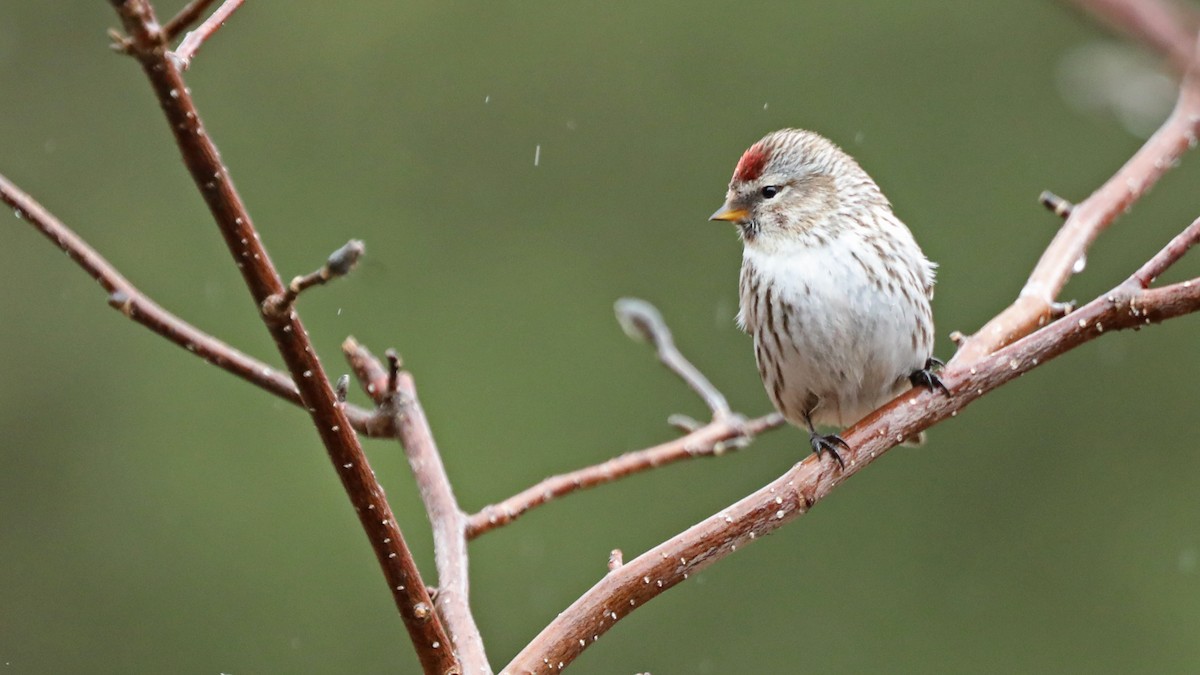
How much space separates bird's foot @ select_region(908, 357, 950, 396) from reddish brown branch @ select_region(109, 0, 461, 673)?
2.95ft

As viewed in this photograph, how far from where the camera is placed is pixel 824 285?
119 inches

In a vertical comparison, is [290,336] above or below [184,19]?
below

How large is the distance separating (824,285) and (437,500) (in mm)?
950

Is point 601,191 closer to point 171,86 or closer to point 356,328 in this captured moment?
point 356,328

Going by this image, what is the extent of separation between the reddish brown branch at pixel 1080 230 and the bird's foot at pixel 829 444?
0.29 meters

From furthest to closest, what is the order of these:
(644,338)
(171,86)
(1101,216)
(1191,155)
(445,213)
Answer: (445,213) → (1191,155) → (644,338) → (1101,216) → (171,86)

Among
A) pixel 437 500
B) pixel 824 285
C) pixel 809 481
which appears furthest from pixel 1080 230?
pixel 437 500

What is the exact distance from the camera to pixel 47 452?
734 cm

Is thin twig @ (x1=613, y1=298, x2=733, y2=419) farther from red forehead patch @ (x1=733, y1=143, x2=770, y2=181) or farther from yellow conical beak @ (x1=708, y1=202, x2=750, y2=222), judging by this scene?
red forehead patch @ (x1=733, y1=143, x2=770, y2=181)

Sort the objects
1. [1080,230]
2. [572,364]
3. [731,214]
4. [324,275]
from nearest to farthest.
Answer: [324,275]
[1080,230]
[731,214]
[572,364]

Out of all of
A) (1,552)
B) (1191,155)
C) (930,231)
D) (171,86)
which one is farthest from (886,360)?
(1,552)

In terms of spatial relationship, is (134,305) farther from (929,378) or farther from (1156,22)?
(1156,22)

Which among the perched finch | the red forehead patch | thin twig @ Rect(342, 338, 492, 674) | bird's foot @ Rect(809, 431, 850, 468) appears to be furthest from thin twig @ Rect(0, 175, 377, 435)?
the red forehead patch

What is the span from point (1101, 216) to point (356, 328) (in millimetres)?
4612
